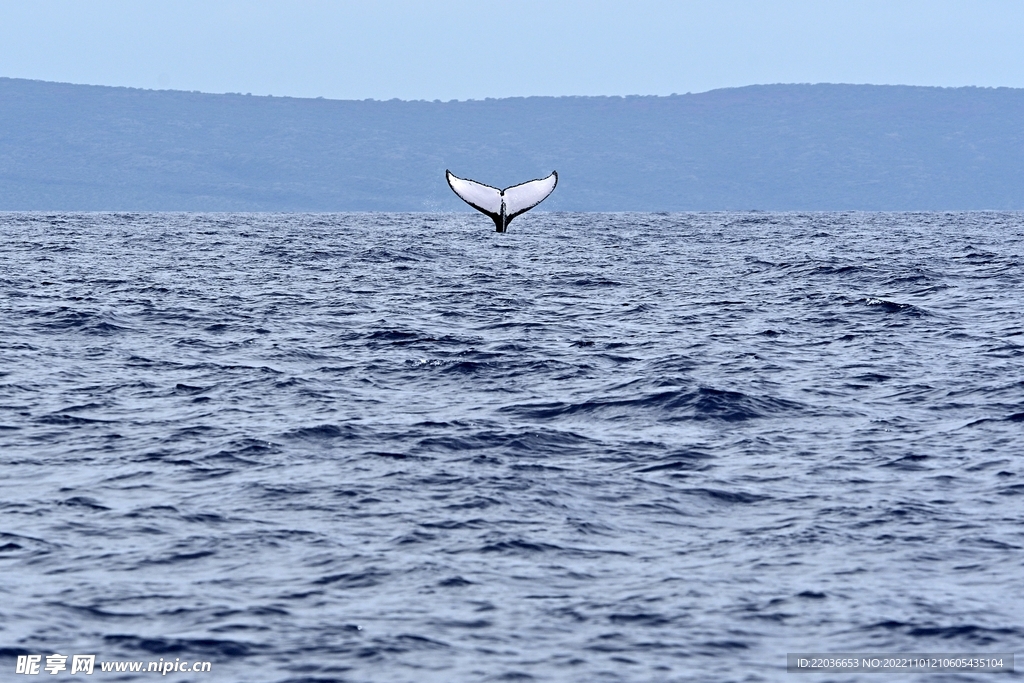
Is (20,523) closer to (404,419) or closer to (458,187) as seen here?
(404,419)

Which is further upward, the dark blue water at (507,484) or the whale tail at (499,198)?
the whale tail at (499,198)

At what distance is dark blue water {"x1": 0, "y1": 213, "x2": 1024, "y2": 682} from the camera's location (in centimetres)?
1309

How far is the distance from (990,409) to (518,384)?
9.08m

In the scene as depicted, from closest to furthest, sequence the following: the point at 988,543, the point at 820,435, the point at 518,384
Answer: the point at 988,543
the point at 820,435
the point at 518,384

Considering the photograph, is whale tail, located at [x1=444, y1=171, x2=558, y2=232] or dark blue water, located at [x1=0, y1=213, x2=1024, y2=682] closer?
dark blue water, located at [x1=0, y1=213, x2=1024, y2=682]

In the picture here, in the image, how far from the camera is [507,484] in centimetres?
1880

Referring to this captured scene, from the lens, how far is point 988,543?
52.5 ft

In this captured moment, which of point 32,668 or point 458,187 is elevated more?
point 458,187

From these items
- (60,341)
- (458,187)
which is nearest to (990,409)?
(60,341)

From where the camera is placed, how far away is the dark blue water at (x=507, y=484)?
13.1m

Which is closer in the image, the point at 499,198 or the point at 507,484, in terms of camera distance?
the point at 507,484

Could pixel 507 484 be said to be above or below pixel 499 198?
below

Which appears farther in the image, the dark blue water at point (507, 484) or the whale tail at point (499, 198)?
the whale tail at point (499, 198)

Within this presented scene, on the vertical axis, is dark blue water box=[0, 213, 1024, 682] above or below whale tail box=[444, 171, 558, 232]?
below
